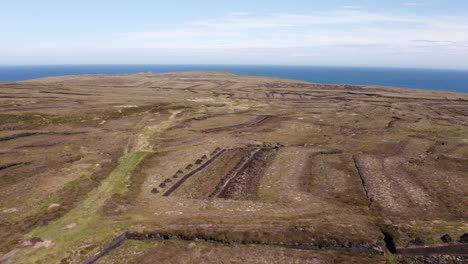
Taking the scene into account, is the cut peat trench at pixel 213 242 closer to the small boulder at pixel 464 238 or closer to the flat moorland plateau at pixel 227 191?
Answer: the flat moorland plateau at pixel 227 191

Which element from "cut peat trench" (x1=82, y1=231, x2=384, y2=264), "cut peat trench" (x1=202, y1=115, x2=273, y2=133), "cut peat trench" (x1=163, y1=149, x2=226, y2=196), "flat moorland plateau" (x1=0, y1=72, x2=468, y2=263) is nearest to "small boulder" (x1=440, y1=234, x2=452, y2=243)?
"flat moorland plateau" (x1=0, y1=72, x2=468, y2=263)

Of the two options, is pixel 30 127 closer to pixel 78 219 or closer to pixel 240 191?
pixel 78 219

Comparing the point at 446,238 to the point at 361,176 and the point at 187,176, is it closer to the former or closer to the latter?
the point at 361,176

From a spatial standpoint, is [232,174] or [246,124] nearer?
[232,174]

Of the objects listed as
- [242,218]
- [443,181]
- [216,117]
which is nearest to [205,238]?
[242,218]

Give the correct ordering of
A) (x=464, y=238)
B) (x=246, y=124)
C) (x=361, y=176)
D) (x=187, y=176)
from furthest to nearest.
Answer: (x=246, y=124) < (x=361, y=176) < (x=187, y=176) < (x=464, y=238)

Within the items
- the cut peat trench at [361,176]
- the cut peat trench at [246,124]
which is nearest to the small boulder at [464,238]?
the cut peat trench at [361,176]

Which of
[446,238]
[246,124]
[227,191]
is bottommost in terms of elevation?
[227,191]

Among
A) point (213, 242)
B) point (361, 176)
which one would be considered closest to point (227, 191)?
point (213, 242)

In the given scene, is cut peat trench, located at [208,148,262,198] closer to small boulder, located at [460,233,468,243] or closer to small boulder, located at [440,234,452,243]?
small boulder, located at [440,234,452,243]
